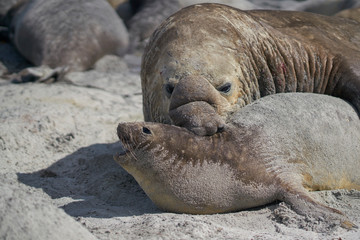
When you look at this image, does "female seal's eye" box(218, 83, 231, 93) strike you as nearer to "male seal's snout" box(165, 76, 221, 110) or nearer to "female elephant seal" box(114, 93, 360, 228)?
"male seal's snout" box(165, 76, 221, 110)

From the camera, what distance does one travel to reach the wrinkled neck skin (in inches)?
132

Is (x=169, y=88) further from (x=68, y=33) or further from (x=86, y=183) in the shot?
(x=68, y=33)

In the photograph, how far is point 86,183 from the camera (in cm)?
452

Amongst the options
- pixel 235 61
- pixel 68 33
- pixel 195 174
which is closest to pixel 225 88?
pixel 235 61

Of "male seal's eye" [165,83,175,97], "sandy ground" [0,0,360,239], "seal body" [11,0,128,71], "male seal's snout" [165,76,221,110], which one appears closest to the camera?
"sandy ground" [0,0,360,239]

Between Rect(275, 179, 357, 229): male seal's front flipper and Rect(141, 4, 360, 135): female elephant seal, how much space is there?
86 centimetres

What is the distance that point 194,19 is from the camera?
4.70 m

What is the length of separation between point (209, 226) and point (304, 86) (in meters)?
2.14

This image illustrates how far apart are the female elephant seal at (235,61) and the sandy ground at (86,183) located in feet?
2.22

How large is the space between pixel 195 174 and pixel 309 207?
2.18 feet

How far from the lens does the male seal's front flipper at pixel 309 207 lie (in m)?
3.24

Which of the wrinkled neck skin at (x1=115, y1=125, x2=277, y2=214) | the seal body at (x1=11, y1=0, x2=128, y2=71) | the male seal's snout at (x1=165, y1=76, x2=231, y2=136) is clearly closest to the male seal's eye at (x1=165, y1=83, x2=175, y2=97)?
the male seal's snout at (x1=165, y1=76, x2=231, y2=136)

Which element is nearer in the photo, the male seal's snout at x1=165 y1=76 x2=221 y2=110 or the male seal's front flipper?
the male seal's front flipper

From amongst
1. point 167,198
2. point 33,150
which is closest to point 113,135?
point 33,150
